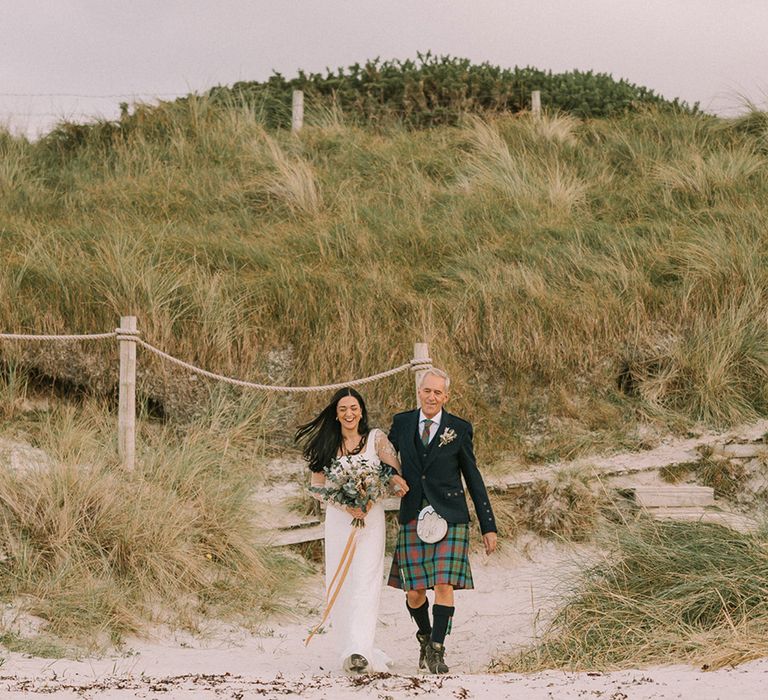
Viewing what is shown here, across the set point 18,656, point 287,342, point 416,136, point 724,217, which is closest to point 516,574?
point 287,342

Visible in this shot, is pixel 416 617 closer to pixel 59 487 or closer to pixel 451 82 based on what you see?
pixel 59 487

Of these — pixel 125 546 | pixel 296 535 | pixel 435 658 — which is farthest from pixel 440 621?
pixel 296 535

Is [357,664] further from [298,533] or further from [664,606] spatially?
[298,533]

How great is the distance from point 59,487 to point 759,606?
430 centimetres

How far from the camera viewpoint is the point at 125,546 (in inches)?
284

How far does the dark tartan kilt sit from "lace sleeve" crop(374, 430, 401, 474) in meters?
0.34

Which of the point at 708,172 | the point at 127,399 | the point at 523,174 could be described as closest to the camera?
the point at 127,399

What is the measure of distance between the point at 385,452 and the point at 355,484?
1.30 feet

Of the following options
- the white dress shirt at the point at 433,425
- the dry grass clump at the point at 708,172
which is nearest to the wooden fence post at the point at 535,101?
the dry grass clump at the point at 708,172

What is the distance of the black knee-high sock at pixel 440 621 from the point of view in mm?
6203

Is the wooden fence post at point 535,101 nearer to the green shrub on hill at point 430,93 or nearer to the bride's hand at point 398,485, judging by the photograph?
the green shrub on hill at point 430,93

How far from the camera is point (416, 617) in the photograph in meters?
6.53

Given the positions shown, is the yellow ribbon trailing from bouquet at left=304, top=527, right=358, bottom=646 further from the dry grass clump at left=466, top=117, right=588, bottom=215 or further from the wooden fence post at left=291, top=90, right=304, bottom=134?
the wooden fence post at left=291, top=90, right=304, bottom=134

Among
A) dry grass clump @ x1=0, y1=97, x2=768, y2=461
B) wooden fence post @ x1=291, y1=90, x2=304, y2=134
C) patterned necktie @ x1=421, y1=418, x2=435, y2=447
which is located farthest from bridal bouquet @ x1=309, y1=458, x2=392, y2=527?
wooden fence post @ x1=291, y1=90, x2=304, y2=134
